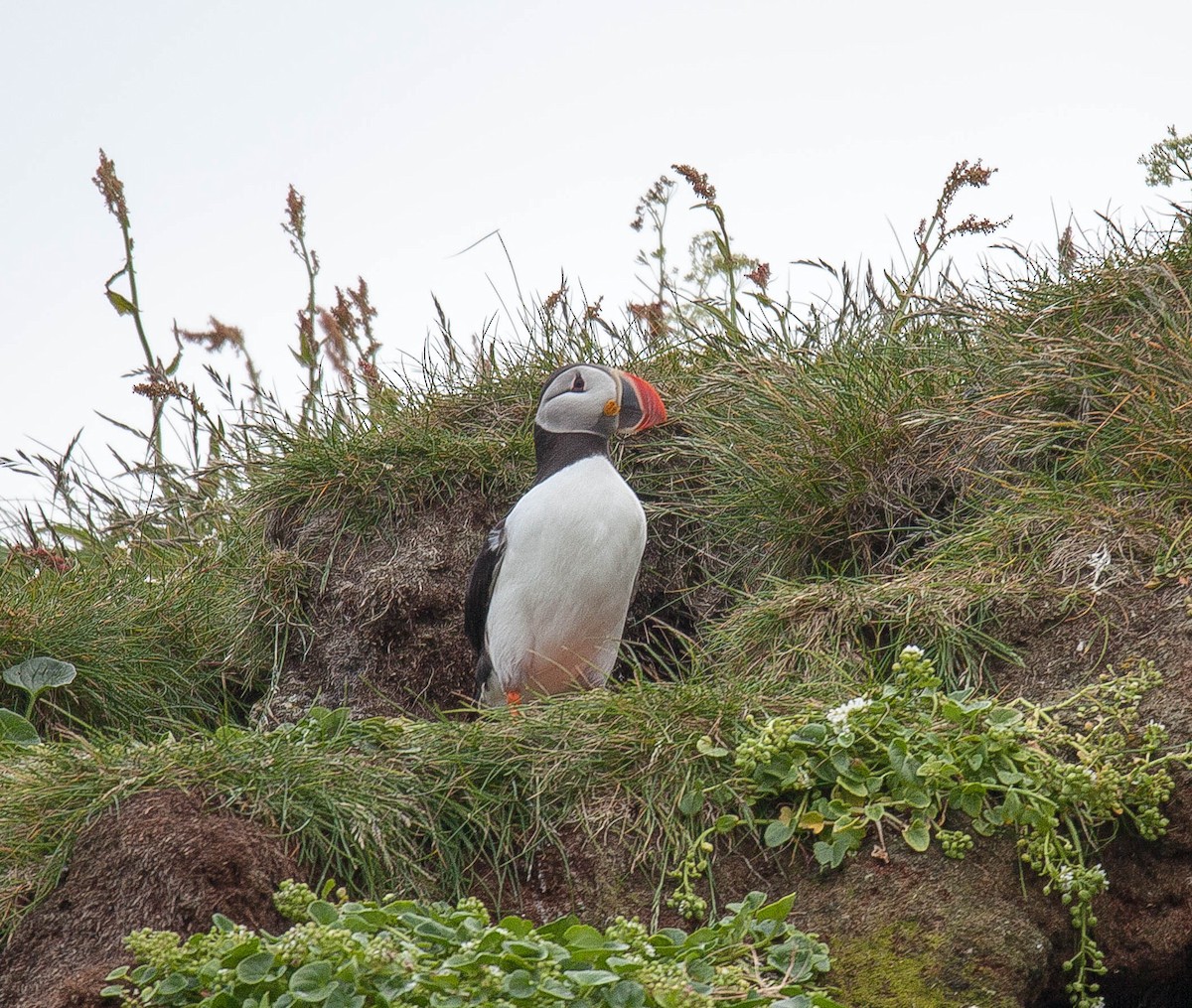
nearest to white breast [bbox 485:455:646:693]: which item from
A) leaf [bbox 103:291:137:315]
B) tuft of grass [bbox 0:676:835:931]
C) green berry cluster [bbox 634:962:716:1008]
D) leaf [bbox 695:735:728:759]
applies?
tuft of grass [bbox 0:676:835:931]

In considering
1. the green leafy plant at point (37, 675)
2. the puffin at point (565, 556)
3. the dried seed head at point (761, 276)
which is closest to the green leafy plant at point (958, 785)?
the puffin at point (565, 556)

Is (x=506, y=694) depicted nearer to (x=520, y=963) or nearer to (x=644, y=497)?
(x=644, y=497)

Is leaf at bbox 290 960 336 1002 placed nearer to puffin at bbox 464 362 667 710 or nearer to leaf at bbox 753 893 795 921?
leaf at bbox 753 893 795 921

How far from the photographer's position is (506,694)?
5.27 meters

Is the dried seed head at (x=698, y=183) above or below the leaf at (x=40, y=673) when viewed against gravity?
above

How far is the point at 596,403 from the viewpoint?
5316 millimetres

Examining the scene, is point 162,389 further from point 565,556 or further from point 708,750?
point 708,750

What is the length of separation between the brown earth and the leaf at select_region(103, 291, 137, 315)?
389 cm

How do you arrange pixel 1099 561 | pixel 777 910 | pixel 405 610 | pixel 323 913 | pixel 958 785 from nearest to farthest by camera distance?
pixel 323 913
pixel 777 910
pixel 958 785
pixel 1099 561
pixel 405 610

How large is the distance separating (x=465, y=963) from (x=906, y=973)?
1067 mm

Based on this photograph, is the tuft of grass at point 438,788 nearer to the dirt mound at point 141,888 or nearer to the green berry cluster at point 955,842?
the dirt mound at point 141,888

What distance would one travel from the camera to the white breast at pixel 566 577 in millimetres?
5020

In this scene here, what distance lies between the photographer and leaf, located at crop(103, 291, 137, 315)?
6.77m

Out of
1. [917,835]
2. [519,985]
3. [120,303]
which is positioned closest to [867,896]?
[917,835]
